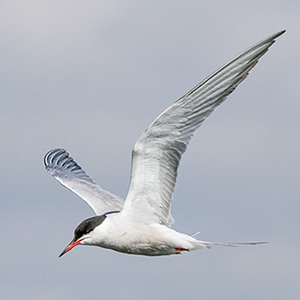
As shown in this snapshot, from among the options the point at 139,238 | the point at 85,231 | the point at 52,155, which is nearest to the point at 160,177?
the point at 139,238

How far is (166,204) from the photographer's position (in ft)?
42.3

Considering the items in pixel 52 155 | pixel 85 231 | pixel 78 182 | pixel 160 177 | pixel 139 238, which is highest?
pixel 52 155

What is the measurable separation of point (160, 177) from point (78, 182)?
4.10 m

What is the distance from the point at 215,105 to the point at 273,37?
1324mm

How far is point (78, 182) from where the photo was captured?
16.3 m

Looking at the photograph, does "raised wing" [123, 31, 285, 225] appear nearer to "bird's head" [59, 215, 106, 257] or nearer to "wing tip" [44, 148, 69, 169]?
"bird's head" [59, 215, 106, 257]

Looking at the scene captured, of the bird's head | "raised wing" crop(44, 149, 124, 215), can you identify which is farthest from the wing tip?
the bird's head

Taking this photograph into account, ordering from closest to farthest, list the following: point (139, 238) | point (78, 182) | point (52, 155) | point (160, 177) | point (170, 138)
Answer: point (170, 138) < point (160, 177) < point (139, 238) < point (78, 182) < point (52, 155)

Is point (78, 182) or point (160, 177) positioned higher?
point (78, 182)

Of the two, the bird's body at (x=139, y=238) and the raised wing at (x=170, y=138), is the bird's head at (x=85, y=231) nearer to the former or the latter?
the bird's body at (x=139, y=238)

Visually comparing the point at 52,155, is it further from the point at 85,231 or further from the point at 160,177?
Answer: the point at 160,177

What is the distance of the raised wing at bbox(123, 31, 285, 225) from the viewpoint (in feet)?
37.9

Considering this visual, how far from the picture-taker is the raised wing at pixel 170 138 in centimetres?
1154

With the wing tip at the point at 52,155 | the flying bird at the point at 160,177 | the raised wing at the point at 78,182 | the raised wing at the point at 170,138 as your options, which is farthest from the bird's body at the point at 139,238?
the wing tip at the point at 52,155
